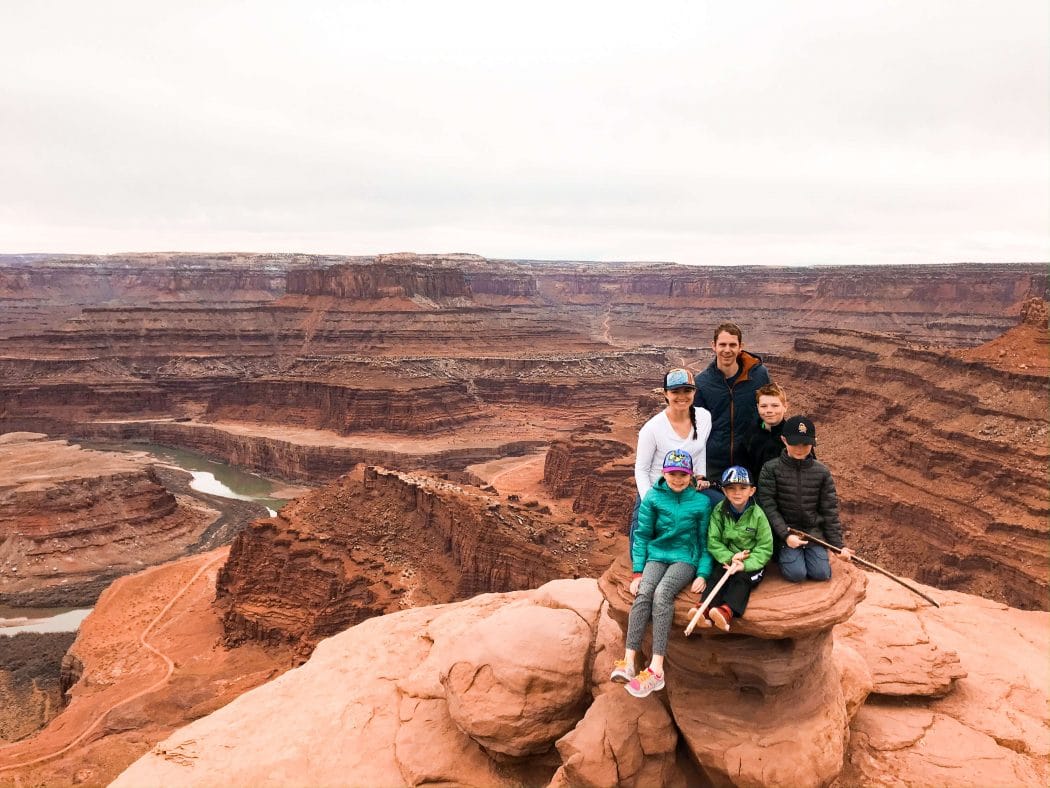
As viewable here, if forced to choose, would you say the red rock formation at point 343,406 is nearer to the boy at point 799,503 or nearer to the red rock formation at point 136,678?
the red rock formation at point 136,678

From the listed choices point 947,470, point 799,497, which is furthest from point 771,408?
point 947,470

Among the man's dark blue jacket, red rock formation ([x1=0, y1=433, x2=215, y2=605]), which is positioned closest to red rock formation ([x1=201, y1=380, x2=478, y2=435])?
red rock formation ([x1=0, y1=433, x2=215, y2=605])

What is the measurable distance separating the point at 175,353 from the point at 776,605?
329 ft

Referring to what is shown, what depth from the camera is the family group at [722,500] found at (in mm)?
7062

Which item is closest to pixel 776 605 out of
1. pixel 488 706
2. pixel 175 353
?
pixel 488 706

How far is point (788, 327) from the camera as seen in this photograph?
A: 116m

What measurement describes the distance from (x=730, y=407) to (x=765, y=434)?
1.63ft

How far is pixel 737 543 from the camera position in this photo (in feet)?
23.7

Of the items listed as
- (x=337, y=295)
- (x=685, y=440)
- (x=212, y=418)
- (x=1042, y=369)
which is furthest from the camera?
(x=337, y=295)

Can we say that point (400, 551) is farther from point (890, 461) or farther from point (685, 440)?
point (890, 461)

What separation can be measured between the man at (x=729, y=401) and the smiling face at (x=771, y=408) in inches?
8.8

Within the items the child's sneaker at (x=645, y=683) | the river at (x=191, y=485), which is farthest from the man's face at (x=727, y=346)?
the river at (x=191, y=485)

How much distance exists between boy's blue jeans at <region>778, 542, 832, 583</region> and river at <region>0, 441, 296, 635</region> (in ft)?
114

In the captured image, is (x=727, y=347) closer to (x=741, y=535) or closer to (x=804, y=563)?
(x=741, y=535)
